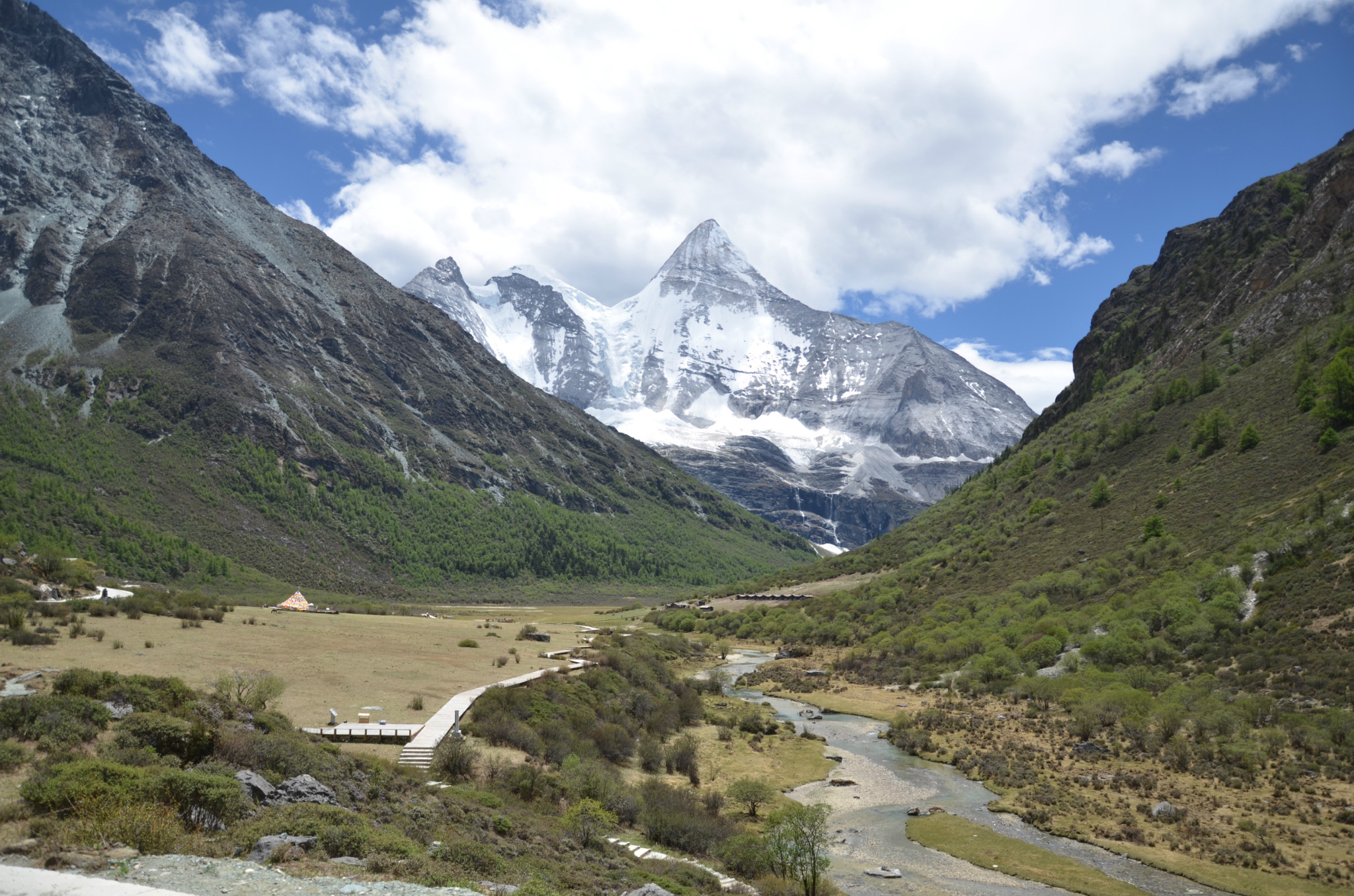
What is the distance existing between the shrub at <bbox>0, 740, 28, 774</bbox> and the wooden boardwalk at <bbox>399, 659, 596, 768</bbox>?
965cm

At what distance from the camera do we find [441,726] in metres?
26.6

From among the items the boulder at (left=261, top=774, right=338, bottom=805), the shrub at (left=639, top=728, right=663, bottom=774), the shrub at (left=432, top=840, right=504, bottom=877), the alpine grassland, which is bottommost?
the shrub at (left=639, top=728, right=663, bottom=774)

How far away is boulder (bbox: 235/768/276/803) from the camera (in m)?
14.8

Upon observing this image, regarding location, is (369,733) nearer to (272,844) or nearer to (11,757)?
(11,757)

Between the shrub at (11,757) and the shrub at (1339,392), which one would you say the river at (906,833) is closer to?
the shrub at (11,757)

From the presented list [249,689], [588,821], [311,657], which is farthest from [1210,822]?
[311,657]

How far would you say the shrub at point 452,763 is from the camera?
73.5 ft

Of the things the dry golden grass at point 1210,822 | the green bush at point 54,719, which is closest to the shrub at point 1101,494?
the dry golden grass at point 1210,822

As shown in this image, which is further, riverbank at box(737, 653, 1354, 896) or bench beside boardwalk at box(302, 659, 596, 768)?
bench beside boardwalk at box(302, 659, 596, 768)

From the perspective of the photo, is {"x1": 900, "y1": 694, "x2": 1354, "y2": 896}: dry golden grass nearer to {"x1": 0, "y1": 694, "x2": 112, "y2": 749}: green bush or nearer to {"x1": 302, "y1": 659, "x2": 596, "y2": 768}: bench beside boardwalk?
{"x1": 302, "y1": 659, "x2": 596, "y2": 768}: bench beside boardwalk

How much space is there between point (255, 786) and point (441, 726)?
1194 cm

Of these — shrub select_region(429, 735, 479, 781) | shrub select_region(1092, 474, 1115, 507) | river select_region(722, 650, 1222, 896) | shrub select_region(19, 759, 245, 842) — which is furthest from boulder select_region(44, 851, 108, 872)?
shrub select_region(1092, 474, 1115, 507)

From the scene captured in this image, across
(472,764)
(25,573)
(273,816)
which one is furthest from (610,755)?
(25,573)

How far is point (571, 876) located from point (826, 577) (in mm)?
103449
